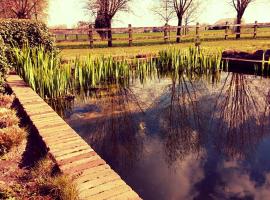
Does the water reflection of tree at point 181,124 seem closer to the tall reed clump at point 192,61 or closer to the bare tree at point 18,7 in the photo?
the tall reed clump at point 192,61

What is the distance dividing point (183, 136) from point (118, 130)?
1.10 meters

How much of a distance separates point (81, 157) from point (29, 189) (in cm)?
59

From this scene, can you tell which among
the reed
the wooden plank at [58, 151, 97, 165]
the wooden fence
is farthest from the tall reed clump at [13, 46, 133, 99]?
the wooden plank at [58, 151, 97, 165]

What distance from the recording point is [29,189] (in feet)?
8.53

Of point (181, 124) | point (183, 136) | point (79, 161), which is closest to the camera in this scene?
point (79, 161)

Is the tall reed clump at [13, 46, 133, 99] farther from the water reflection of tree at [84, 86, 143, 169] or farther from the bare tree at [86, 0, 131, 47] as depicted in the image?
the bare tree at [86, 0, 131, 47]

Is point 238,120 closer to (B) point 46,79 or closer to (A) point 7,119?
(A) point 7,119

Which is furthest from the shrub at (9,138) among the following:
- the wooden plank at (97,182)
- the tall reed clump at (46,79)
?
the tall reed clump at (46,79)

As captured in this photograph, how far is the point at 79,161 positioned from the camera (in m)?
2.88

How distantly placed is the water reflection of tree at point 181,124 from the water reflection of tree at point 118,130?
481mm

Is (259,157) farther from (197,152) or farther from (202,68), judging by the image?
(202,68)

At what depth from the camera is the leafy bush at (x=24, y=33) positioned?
812 centimetres

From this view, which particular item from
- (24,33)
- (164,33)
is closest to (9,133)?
(24,33)

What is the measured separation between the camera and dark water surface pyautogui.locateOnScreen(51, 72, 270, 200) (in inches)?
131
